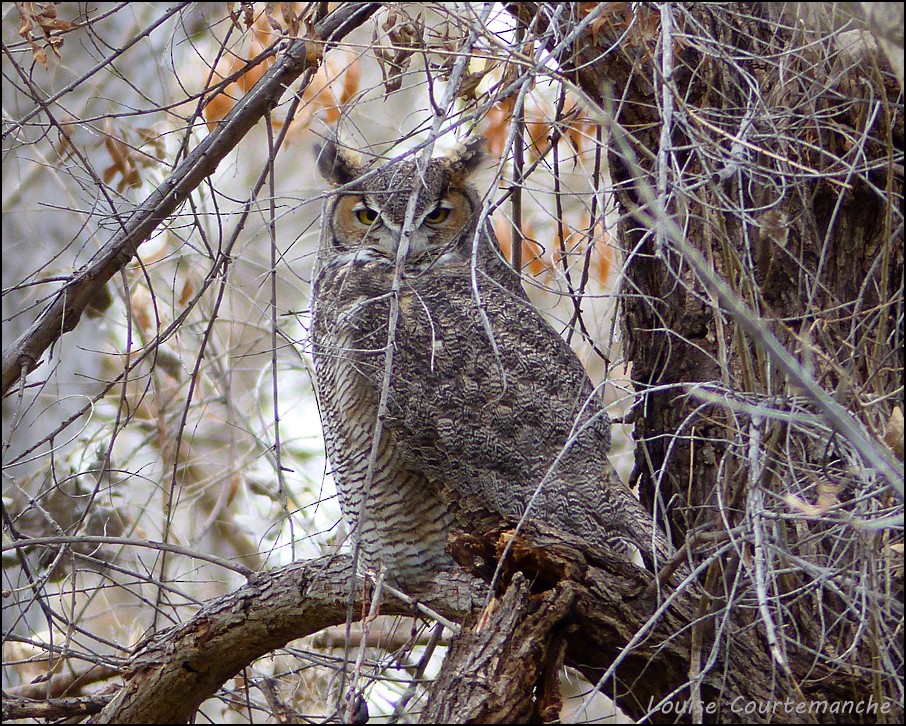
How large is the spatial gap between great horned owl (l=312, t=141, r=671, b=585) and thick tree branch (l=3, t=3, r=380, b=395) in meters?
0.25

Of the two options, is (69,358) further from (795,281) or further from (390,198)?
(795,281)

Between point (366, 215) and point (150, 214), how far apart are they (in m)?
1.06

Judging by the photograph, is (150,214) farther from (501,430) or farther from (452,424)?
(501,430)

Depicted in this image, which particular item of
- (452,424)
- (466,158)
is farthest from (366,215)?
(452,424)

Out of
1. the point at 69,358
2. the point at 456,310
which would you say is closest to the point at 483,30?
the point at 456,310

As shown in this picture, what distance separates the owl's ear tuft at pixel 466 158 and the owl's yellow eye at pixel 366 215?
360mm

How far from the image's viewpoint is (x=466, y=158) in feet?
11.6

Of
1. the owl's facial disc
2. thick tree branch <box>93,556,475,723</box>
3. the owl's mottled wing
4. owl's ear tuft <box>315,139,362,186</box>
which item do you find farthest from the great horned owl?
owl's ear tuft <box>315,139,362,186</box>

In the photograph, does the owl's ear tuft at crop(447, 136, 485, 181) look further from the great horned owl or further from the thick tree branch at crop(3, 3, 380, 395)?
the thick tree branch at crop(3, 3, 380, 395)

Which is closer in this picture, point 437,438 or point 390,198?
point 437,438

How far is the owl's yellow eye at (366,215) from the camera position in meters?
3.37

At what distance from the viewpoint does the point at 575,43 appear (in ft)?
9.15

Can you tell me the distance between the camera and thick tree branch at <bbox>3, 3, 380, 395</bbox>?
2.37 m

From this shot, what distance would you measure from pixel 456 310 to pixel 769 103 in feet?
3.75
